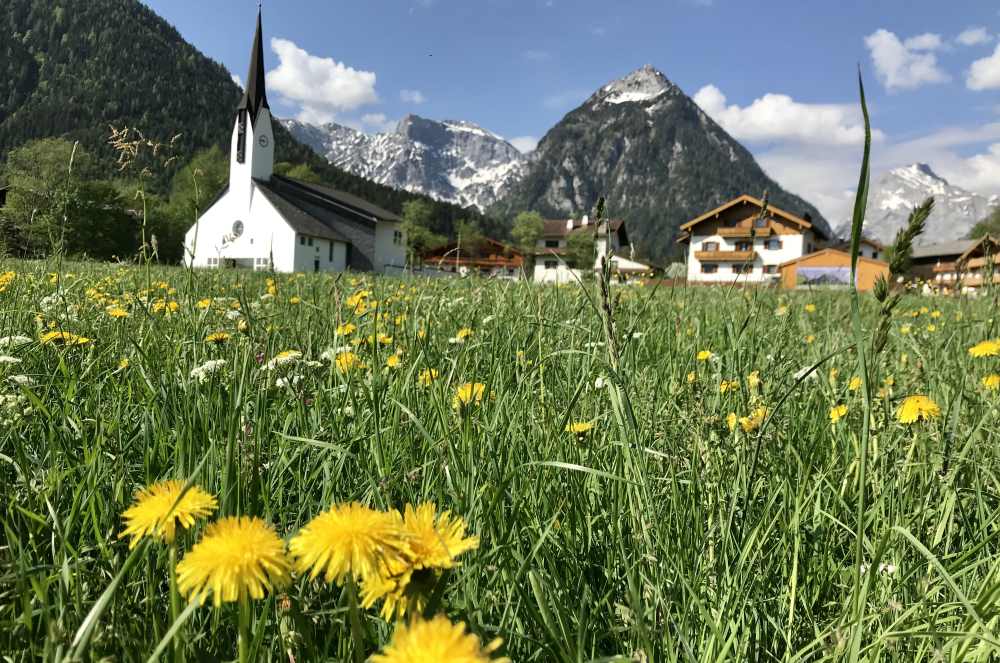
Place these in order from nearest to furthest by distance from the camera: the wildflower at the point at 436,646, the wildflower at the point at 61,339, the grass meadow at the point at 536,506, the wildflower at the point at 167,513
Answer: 1. the wildflower at the point at 436,646
2. the wildflower at the point at 167,513
3. the grass meadow at the point at 536,506
4. the wildflower at the point at 61,339

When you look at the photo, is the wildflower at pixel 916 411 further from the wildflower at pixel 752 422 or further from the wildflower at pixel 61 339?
the wildflower at pixel 61 339

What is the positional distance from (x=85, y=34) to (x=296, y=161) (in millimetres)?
75826

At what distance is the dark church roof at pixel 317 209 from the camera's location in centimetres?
5569

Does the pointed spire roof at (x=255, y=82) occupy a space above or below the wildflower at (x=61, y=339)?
above

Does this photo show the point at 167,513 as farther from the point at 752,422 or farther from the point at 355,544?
the point at 752,422

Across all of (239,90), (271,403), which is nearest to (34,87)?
(239,90)

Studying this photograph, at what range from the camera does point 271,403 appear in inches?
66.0

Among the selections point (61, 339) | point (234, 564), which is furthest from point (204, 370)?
point (234, 564)

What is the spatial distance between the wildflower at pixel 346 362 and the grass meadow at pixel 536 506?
0.02 metres

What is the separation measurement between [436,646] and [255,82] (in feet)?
214

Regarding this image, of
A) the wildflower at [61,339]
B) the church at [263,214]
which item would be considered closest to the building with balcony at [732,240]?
the church at [263,214]

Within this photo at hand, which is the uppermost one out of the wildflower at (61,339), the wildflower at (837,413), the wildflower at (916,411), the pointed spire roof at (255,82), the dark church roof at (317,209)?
the pointed spire roof at (255,82)

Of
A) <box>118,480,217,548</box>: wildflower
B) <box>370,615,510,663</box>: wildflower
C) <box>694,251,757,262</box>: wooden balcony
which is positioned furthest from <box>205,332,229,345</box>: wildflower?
<box>694,251,757,262</box>: wooden balcony

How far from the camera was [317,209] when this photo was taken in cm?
6438
